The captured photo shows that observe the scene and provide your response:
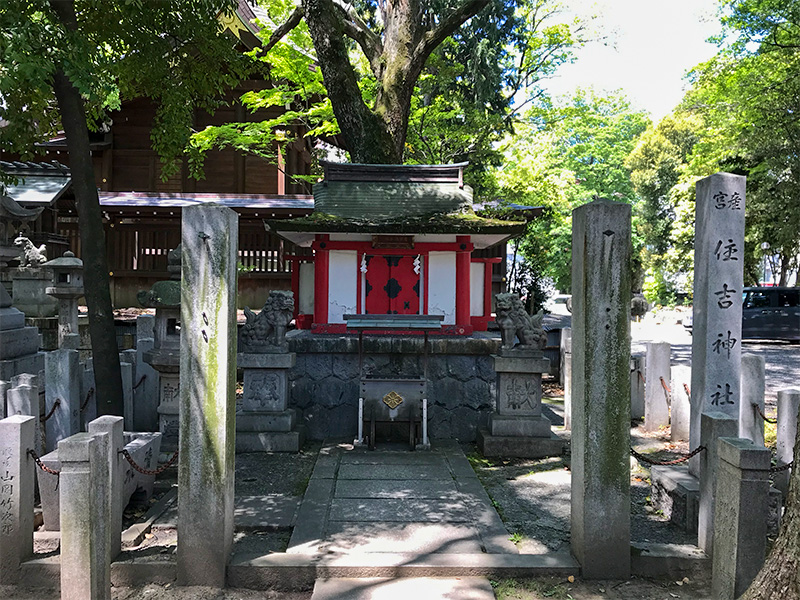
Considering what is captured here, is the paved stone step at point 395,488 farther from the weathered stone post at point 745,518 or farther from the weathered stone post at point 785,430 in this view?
the weathered stone post at point 785,430

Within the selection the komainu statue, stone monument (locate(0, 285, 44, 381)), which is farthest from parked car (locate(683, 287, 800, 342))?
stone monument (locate(0, 285, 44, 381))

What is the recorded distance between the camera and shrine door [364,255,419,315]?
1030cm

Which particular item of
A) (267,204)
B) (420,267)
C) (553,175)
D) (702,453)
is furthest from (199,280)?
(553,175)

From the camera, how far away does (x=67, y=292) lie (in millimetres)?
11641

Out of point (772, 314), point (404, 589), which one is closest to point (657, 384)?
point (404, 589)

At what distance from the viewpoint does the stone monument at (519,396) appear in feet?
25.7

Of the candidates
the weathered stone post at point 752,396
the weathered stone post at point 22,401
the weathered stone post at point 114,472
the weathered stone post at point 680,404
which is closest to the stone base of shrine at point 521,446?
the weathered stone post at point 680,404

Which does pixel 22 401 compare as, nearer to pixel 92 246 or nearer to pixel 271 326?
pixel 92 246

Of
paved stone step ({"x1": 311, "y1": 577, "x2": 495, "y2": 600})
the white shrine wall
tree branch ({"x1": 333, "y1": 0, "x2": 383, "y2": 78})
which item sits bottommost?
paved stone step ({"x1": 311, "y1": 577, "x2": 495, "y2": 600})

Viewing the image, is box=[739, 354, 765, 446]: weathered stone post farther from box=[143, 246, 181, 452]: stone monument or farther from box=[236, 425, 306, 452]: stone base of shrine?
box=[143, 246, 181, 452]: stone monument

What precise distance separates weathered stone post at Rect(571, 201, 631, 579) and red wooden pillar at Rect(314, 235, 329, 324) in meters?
6.20

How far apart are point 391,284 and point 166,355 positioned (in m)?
4.18

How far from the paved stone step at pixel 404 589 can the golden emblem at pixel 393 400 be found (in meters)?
3.79

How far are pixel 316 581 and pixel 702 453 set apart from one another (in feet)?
11.2
